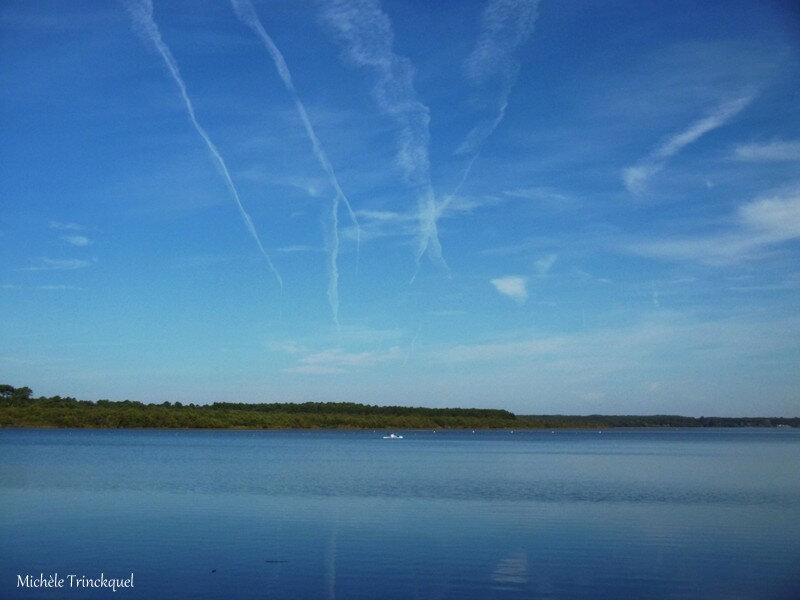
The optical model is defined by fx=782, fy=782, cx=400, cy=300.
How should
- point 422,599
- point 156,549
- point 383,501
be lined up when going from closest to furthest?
point 422,599
point 156,549
point 383,501

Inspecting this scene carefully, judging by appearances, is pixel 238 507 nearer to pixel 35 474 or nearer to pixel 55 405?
pixel 35 474

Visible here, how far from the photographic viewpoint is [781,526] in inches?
1094

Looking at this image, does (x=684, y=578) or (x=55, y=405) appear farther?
(x=55, y=405)

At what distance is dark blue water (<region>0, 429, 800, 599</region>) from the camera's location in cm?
1828

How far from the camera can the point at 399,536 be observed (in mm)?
24844

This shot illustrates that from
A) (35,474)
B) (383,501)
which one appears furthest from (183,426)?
(383,501)

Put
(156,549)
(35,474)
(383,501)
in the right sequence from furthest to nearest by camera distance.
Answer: (35,474) → (383,501) → (156,549)

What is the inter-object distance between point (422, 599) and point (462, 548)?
20.3ft

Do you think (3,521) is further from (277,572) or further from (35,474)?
(35,474)

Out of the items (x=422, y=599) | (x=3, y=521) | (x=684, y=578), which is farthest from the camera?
(x=3, y=521)

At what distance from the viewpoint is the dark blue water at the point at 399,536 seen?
60.0ft

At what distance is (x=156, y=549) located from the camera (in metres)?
22.1

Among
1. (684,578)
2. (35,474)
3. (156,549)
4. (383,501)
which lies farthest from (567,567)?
(35,474)

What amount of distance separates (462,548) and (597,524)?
7.48 m
